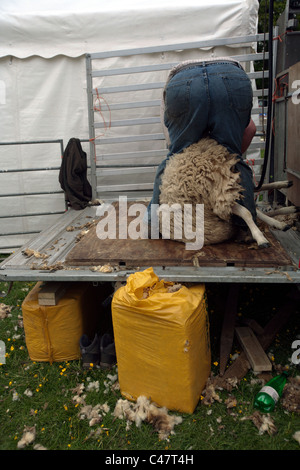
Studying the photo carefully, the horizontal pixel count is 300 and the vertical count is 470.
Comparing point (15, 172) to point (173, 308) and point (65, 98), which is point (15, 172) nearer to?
point (65, 98)

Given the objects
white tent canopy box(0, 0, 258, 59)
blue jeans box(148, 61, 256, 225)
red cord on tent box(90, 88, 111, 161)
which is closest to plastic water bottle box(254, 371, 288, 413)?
blue jeans box(148, 61, 256, 225)

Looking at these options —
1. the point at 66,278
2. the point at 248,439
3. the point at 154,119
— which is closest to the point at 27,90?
the point at 154,119

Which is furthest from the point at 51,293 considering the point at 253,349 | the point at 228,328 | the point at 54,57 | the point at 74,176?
the point at 54,57

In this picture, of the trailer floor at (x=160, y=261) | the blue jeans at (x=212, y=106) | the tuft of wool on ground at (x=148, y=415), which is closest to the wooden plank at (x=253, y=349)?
the trailer floor at (x=160, y=261)

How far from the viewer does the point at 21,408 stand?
2.71 m

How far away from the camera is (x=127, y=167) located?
577 centimetres

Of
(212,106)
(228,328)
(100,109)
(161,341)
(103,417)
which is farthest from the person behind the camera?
(100,109)

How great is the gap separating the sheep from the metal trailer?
38cm

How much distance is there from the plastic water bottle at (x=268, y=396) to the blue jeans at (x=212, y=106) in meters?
1.26

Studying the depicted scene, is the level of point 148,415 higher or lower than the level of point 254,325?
lower

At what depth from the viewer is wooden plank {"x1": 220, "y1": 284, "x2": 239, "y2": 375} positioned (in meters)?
2.96

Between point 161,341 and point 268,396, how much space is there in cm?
79

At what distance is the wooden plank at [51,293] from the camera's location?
3.01 meters

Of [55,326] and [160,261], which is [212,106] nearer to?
[160,261]
